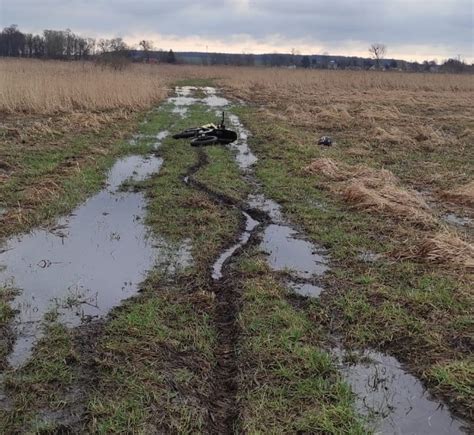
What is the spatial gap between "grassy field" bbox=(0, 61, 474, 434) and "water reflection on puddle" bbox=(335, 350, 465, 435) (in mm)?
107

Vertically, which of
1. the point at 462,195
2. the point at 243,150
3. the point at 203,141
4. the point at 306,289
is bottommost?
the point at 306,289

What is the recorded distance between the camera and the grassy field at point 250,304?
122 inches

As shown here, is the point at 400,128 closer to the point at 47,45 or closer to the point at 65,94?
the point at 65,94

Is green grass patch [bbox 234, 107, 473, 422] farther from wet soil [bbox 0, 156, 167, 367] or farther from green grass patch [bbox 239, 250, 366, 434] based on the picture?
wet soil [bbox 0, 156, 167, 367]

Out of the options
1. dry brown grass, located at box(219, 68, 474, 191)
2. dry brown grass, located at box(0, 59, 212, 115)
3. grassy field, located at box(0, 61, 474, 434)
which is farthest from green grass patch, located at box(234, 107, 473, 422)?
dry brown grass, located at box(0, 59, 212, 115)

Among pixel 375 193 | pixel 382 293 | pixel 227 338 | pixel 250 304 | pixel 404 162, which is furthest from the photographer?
pixel 404 162

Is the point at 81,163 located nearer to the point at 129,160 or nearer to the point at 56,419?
the point at 129,160

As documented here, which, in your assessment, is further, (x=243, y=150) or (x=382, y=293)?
(x=243, y=150)

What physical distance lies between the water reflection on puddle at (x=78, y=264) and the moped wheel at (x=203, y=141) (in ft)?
16.6

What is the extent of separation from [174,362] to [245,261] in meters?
2.00

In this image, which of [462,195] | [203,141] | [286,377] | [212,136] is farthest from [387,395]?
[212,136]

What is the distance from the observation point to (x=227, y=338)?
395 centimetres

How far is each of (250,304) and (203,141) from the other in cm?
853

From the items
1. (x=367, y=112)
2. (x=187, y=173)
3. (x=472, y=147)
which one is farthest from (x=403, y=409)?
(x=367, y=112)
